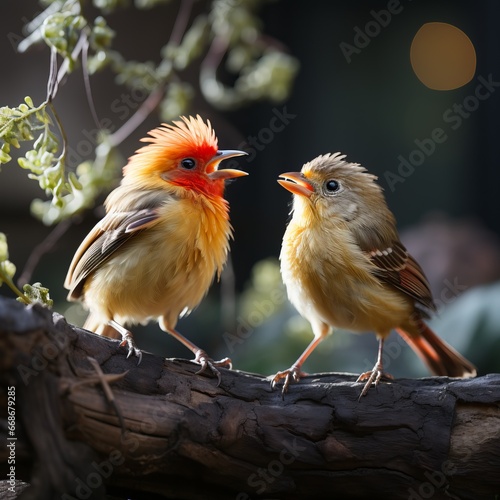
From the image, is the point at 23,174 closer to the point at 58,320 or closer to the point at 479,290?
the point at 479,290

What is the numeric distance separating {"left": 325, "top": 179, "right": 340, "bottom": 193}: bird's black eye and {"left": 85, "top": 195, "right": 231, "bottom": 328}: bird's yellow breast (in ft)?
1.59

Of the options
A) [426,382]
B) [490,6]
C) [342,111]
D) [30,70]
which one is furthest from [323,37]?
[426,382]

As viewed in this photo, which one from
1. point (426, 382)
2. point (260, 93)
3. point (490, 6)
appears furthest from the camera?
point (490, 6)

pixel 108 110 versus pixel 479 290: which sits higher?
pixel 108 110

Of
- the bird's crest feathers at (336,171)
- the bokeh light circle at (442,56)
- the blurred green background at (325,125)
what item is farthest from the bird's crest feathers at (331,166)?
the bokeh light circle at (442,56)

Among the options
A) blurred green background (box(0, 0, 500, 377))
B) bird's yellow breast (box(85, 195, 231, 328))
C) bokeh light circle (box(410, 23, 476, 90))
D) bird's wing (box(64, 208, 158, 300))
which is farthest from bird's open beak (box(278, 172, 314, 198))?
bokeh light circle (box(410, 23, 476, 90))

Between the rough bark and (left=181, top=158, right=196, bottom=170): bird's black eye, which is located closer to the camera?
the rough bark

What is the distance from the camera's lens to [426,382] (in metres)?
2.64

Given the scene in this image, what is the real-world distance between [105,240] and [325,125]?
4.17m

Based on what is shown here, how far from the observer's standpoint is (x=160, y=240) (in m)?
2.72

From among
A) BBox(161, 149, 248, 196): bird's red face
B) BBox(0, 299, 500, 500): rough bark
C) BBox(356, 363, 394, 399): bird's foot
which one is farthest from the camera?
BBox(161, 149, 248, 196): bird's red face

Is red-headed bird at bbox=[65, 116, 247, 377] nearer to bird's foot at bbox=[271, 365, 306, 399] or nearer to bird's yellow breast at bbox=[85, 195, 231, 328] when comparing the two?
bird's yellow breast at bbox=[85, 195, 231, 328]

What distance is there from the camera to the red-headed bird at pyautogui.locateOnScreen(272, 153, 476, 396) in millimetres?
2818

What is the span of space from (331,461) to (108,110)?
175 inches
